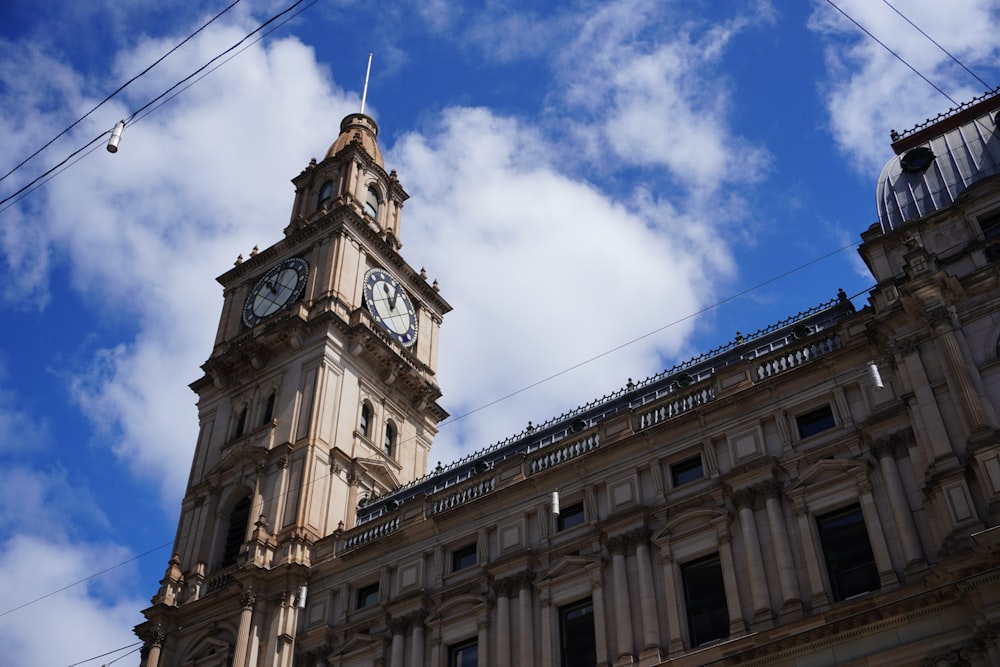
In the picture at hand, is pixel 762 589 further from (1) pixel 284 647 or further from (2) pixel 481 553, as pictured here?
(1) pixel 284 647

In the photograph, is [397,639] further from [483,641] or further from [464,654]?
[483,641]

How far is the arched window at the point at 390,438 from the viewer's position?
158ft

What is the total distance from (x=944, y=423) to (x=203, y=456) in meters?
31.6

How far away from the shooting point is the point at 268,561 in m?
38.5

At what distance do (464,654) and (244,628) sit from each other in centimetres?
874

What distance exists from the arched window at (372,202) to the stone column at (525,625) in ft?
101

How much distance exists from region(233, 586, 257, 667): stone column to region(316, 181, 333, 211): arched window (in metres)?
25.1

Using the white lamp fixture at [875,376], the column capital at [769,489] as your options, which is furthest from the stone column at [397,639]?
the white lamp fixture at [875,376]

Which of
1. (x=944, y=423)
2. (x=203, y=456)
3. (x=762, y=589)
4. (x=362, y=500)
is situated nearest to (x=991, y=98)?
(x=944, y=423)

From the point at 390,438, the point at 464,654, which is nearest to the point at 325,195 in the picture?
the point at 390,438

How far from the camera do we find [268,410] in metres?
46.5

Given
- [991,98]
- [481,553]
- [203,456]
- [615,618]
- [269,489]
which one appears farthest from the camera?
[203,456]

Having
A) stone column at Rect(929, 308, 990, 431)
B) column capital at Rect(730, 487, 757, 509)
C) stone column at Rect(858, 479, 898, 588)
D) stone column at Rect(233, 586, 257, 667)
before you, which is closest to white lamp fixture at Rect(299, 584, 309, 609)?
stone column at Rect(233, 586, 257, 667)

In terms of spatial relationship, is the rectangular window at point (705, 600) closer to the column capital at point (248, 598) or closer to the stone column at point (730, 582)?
the stone column at point (730, 582)
